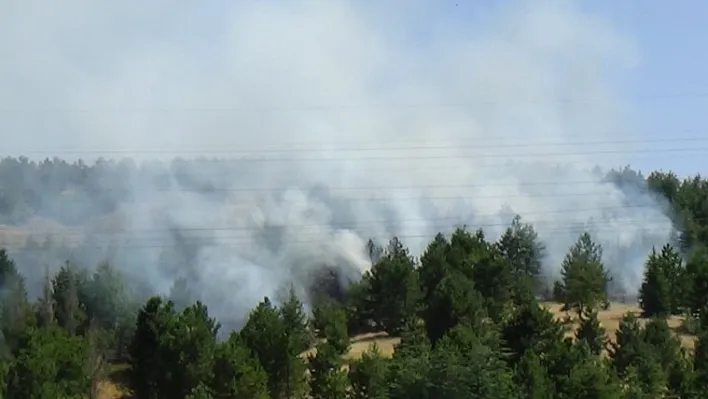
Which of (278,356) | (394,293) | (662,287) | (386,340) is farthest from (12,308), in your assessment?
(662,287)

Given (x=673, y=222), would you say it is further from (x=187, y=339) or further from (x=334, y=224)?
(x=187, y=339)

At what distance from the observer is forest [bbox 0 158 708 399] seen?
2753cm

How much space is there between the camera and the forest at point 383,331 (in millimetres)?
27531

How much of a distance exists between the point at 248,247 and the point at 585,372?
1766 inches

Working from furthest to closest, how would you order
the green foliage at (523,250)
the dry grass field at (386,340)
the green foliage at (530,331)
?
the green foliage at (523,250)
the dry grass field at (386,340)
the green foliage at (530,331)

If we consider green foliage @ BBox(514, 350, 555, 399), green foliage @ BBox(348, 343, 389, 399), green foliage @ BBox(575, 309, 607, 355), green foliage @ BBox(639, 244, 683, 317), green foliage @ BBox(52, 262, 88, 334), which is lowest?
green foliage @ BBox(514, 350, 555, 399)

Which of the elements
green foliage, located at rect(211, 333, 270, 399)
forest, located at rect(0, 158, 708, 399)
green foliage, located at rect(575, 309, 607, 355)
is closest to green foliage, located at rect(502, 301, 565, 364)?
forest, located at rect(0, 158, 708, 399)

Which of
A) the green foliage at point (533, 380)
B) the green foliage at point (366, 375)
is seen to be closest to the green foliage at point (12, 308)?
the green foliage at point (366, 375)

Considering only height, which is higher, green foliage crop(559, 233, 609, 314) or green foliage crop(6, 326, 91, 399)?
green foliage crop(559, 233, 609, 314)

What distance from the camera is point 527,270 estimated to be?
64.2 meters

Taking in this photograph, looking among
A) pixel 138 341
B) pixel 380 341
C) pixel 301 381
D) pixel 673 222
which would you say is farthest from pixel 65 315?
pixel 673 222

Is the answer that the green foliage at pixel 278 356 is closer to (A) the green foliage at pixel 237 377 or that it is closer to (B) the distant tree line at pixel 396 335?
(B) the distant tree line at pixel 396 335

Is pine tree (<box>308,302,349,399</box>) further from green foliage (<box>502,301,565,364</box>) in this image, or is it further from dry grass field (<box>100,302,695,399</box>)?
green foliage (<box>502,301,565,364</box>)

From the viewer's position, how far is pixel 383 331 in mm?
52125
